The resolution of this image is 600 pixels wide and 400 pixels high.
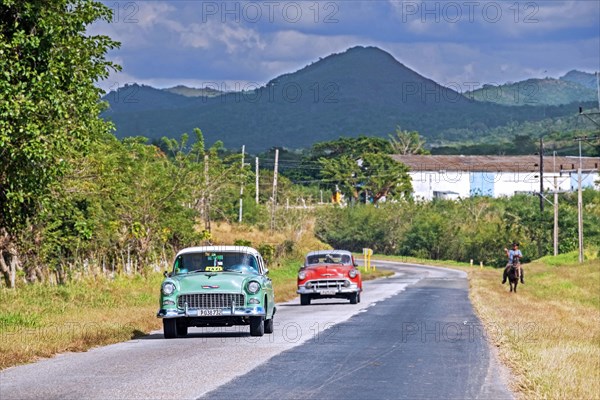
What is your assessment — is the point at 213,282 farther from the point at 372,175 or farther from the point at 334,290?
the point at 372,175

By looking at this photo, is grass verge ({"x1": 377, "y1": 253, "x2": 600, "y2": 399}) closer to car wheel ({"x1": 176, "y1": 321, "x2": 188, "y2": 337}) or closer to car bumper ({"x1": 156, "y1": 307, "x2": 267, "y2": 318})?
car bumper ({"x1": 156, "y1": 307, "x2": 267, "y2": 318})

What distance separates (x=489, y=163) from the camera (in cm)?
16575

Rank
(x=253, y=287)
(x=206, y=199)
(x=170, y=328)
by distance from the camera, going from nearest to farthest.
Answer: (x=253, y=287)
(x=170, y=328)
(x=206, y=199)

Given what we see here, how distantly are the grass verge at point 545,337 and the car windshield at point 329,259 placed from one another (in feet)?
15.2

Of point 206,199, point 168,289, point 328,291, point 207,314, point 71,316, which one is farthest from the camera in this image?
point 206,199

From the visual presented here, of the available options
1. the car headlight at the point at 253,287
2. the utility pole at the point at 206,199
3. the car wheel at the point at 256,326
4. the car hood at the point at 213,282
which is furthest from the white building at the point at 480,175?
the car headlight at the point at 253,287

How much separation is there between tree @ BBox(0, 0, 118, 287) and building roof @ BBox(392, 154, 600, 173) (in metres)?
129

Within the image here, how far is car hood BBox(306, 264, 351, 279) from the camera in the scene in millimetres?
36750

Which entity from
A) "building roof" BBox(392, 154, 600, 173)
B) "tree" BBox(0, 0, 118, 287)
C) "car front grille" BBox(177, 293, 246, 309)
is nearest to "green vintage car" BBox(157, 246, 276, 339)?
"car front grille" BBox(177, 293, 246, 309)

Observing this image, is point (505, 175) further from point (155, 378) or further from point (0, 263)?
point (155, 378)

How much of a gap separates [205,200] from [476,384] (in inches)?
1717

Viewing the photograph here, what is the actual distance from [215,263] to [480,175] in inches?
5628

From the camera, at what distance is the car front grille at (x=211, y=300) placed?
21.5 meters

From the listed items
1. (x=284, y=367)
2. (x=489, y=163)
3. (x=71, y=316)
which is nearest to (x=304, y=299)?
(x=71, y=316)
